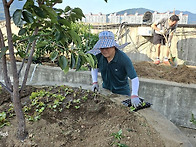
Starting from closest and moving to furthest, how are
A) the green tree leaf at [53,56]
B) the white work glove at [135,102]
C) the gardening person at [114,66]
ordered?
the green tree leaf at [53,56] → the white work glove at [135,102] → the gardening person at [114,66]

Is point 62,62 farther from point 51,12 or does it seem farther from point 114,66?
point 114,66

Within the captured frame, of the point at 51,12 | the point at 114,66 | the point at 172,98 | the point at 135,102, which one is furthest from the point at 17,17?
the point at 172,98

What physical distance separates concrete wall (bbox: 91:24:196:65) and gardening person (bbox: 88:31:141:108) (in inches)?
192

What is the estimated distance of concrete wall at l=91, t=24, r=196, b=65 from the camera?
276 inches

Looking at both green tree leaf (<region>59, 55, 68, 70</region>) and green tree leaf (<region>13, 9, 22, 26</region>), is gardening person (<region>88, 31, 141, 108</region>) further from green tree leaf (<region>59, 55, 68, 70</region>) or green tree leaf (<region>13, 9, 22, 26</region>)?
green tree leaf (<region>13, 9, 22, 26</region>)

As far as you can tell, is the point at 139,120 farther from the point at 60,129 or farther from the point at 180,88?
the point at 180,88

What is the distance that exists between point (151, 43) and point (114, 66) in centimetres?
574

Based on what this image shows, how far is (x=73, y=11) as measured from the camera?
4.75 ft

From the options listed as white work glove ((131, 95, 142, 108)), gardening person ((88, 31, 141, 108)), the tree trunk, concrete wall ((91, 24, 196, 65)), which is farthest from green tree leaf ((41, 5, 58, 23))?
concrete wall ((91, 24, 196, 65))

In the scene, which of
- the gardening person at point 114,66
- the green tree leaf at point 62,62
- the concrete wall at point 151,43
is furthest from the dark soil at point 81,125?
the concrete wall at point 151,43

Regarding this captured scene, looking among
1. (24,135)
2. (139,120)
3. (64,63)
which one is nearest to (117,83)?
(139,120)

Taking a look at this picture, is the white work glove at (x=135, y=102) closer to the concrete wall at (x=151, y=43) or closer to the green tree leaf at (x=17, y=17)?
the green tree leaf at (x=17, y=17)

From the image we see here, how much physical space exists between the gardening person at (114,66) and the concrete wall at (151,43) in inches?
192

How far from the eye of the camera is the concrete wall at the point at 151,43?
701 centimetres
